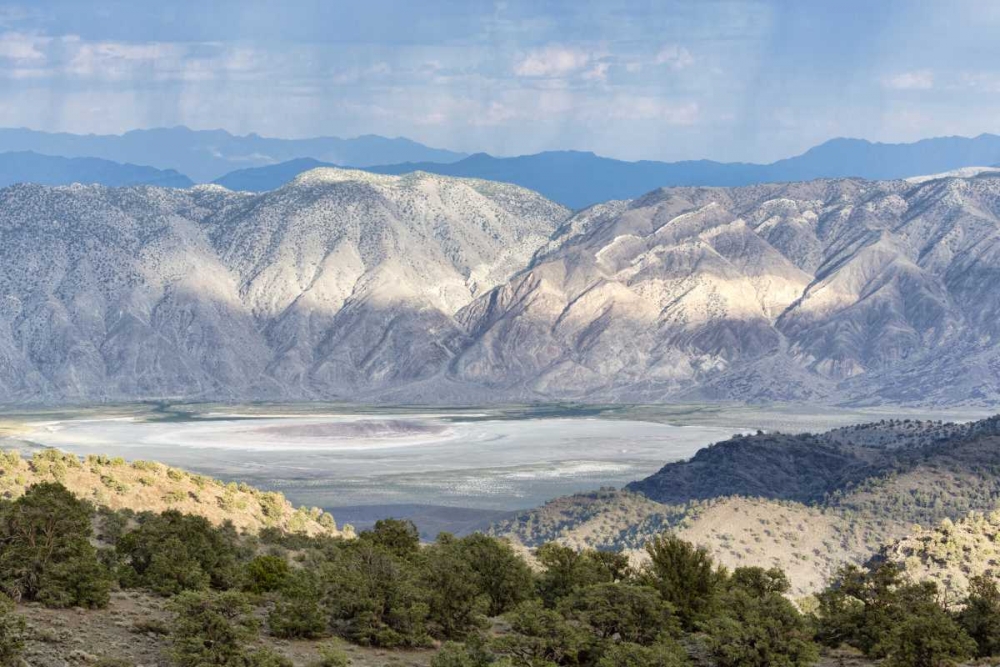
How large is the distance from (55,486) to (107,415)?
15074 centimetres

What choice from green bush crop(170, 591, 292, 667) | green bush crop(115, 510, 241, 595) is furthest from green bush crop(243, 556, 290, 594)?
green bush crop(170, 591, 292, 667)

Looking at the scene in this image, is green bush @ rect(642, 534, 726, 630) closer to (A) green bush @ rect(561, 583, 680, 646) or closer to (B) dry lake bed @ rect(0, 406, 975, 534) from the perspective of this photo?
(A) green bush @ rect(561, 583, 680, 646)

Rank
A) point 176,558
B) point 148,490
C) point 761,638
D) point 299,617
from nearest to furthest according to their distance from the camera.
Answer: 1. point 761,638
2. point 299,617
3. point 176,558
4. point 148,490

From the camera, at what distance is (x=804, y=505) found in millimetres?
80000

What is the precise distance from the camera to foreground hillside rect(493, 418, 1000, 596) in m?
68.8

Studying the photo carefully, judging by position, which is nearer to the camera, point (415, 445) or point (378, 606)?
point (378, 606)

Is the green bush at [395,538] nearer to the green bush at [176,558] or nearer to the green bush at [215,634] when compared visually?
the green bush at [176,558]

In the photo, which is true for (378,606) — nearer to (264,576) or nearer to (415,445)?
(264,576)

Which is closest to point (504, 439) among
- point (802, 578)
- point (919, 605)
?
point (802, 578)

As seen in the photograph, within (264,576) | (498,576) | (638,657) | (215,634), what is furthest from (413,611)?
(264,576)

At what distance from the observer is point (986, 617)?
115 feet

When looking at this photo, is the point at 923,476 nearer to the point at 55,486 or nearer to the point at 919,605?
the point at 919,605

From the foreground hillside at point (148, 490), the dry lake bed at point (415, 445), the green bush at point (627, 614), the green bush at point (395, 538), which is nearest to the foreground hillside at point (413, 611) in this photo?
the green bush at point (627, 614)

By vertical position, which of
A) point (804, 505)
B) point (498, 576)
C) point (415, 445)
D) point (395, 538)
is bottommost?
point (804, 505)
